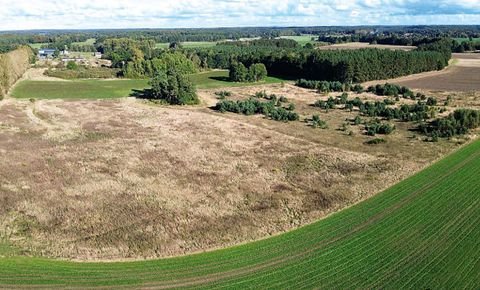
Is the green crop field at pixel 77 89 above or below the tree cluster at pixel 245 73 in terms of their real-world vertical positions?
below

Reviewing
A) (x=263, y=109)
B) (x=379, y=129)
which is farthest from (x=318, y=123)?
(x=263, y=109)

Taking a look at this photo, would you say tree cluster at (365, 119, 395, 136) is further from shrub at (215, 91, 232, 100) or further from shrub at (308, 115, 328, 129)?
shrub at (215, 91, 232, 100)

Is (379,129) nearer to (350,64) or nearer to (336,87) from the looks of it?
(336,87)

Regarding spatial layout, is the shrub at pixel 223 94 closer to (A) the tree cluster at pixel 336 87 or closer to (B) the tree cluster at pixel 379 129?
(A) the tree cluster at pixel 336 87

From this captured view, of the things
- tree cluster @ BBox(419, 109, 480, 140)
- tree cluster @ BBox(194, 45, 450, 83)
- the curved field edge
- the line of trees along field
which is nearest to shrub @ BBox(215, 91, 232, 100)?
the line of trees along field

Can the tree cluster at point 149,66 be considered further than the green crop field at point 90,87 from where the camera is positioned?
Yes

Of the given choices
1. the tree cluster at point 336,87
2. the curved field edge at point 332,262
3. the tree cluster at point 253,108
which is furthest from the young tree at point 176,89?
the curved field edge at point 332,262
